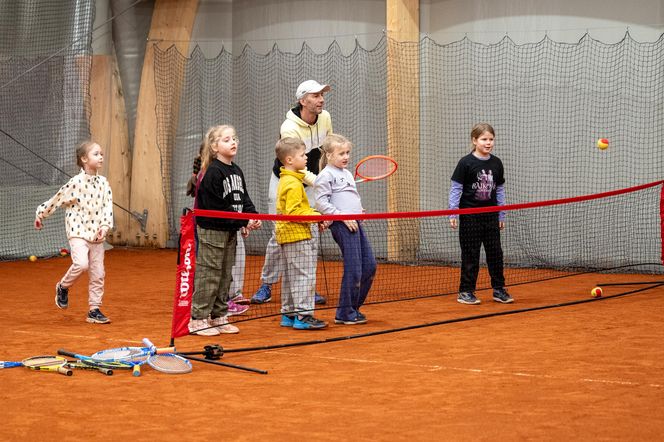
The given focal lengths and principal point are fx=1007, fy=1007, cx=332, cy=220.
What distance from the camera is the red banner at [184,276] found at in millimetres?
6605

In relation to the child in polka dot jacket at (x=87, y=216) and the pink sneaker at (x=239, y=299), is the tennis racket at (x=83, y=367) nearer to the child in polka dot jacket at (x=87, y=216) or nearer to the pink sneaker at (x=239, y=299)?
the child in polka dot jacket at (x=87, y=216)

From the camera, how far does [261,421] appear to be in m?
5.05

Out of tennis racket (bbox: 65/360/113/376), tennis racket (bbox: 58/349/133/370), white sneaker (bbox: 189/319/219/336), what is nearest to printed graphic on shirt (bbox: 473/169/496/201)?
white sneaker (bbox: 189/319/219/336)

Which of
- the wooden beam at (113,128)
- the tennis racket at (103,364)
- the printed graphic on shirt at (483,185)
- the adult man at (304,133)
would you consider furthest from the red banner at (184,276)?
the wooden beam at (113,128)

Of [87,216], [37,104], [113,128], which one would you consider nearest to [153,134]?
[113,128]

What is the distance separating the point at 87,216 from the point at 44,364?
220 cm

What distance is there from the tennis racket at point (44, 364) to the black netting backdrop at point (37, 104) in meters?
7.04

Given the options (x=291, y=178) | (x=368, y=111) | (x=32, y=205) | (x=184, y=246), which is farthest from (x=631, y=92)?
(x=32, y=205)

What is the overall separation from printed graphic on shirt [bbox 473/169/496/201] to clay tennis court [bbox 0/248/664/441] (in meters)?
0.96

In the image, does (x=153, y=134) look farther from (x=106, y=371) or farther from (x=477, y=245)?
(x=106, y=371)

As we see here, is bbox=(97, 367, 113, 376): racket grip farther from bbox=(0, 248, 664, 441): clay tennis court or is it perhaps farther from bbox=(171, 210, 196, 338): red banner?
bbox=(171, 210, 196, 338): red banner

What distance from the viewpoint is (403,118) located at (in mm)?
12500

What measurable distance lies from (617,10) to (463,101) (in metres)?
2.10

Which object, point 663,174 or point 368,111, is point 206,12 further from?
point 663,174
